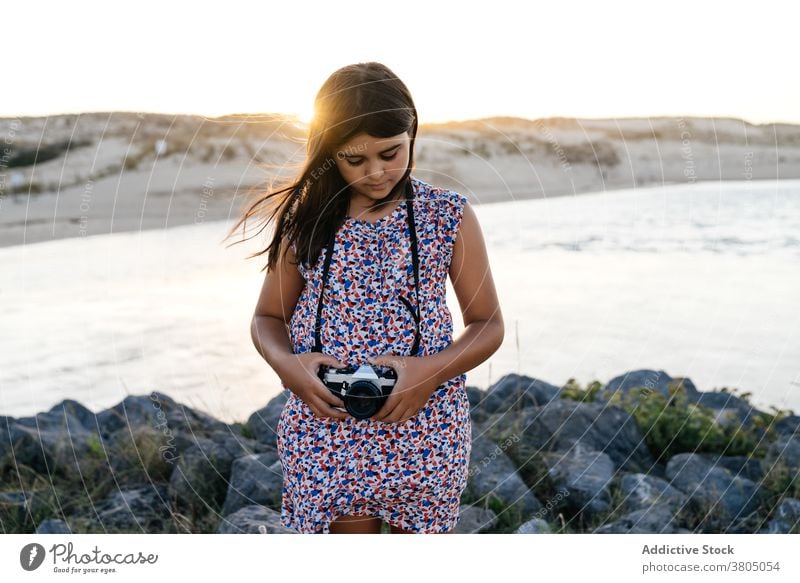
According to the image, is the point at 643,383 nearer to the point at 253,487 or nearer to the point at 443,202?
the point at 253,487

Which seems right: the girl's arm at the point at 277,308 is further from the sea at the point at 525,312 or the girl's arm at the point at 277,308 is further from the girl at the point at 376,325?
the sea at the point at 525,312

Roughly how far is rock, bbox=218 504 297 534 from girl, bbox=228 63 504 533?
1017mm

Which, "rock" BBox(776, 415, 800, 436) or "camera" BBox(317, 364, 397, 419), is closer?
"camera" BBox(317, 364, 397, 419)

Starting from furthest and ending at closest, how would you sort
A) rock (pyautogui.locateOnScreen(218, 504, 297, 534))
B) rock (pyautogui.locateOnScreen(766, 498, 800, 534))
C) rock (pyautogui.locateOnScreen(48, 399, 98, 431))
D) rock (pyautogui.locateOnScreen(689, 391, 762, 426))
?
rock (pyautogui.locateOnScreen(48, 399, 98, 431))
rock (pyautogui.locateOnScreen(689, 391, 762, 426))
rock (pyautogui.locateOnScreen(766, 498, 800, 534))
rock (pyautogui.locateOnScreen(218, 504, 297, 534))

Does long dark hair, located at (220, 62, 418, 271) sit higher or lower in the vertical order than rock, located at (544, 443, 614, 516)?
higher

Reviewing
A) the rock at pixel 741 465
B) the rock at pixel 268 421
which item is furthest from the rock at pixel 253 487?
the rock at pixel 741 465

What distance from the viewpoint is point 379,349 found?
260cm

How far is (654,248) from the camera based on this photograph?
20.6 feet

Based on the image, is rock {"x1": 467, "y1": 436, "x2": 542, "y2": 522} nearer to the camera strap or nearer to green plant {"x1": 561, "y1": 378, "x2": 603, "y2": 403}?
green plant {"x1": 561, "y1": 378, "x2": 603, "y2": 403}

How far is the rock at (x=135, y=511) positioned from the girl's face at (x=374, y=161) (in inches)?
86.1

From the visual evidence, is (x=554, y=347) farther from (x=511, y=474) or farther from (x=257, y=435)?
(x=257, y=435)

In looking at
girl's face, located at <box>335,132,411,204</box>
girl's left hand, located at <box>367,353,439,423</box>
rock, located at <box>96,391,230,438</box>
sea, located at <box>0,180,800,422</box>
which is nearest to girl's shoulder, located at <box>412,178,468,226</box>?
girl's face, located at <box>335,132,411,204</box>

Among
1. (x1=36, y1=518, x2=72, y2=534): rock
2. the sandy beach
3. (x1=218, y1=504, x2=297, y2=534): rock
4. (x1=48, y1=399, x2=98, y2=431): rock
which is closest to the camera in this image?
(x1=218, y1=504, x2=297, y2=534): rock

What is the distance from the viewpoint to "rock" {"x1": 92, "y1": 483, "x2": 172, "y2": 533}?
4062 millimetres
